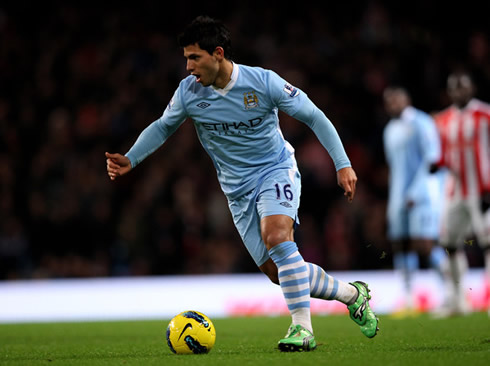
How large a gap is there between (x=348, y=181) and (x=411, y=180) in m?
5.16

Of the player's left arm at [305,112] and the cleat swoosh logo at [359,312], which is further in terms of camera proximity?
the cleat swoosh logo at [359,312]

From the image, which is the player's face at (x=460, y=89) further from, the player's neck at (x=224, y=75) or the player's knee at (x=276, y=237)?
the player's knee at (x=276, y=237)

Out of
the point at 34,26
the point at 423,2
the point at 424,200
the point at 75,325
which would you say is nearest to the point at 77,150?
the point at 34,26

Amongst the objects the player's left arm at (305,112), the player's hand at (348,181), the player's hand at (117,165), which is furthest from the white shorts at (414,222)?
the player's hand at (117,165)

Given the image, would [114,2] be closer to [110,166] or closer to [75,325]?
[75,325]

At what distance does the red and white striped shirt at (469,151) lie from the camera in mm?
8969

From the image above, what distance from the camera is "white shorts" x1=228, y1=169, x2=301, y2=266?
5.06 meters

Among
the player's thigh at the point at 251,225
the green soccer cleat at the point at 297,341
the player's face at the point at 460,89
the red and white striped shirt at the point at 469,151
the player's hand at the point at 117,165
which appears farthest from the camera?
the red and white striped shirt at the point at 469,151

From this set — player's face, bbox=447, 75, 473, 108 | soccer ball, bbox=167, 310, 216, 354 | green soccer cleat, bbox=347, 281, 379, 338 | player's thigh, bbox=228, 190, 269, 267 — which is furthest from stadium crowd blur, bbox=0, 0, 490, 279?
soccer ball, bbox=167, 310, 216, 354

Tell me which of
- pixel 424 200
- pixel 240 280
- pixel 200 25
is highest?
pixel 200 25

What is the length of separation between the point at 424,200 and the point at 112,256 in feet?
14.9

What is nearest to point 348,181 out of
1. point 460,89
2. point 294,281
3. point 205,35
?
point 294,281

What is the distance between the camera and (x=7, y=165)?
12.8 meters

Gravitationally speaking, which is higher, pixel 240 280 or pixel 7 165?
pixel 7 165
